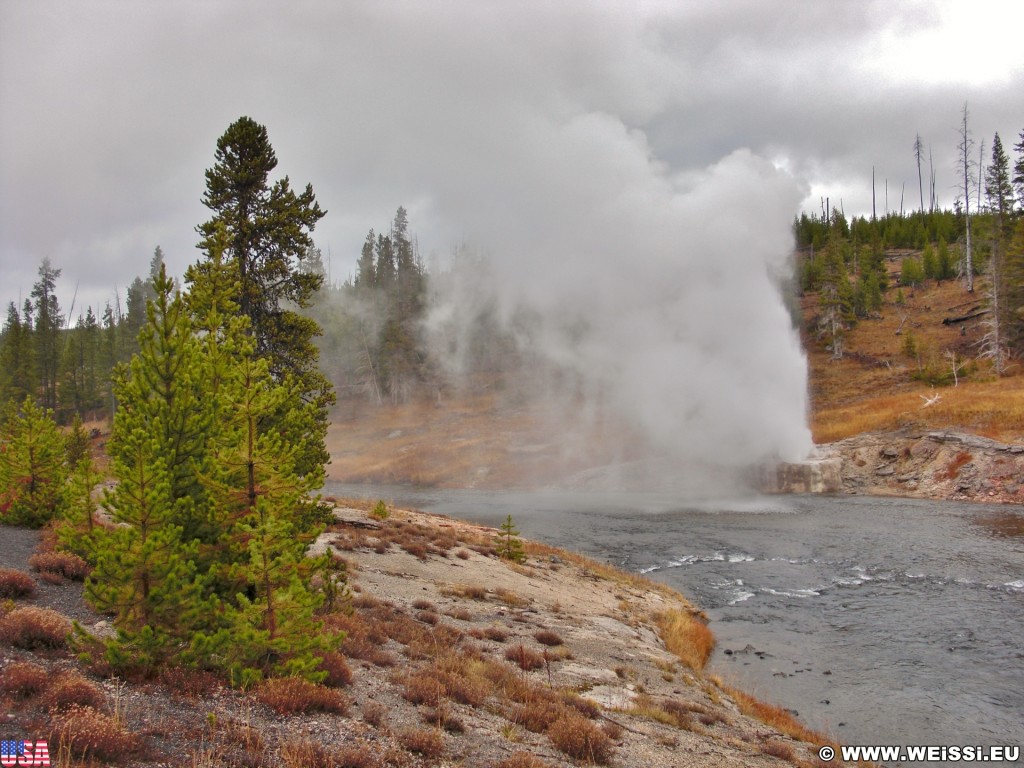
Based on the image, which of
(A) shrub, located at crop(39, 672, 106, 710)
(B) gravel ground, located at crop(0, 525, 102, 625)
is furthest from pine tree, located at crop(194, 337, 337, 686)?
(B) gravel ground, located at crop(0, 525, 102, 625)

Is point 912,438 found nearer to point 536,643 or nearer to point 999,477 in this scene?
point 999,477

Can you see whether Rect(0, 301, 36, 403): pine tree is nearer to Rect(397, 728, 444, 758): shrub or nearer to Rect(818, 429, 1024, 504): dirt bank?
Rect(397, 728, 444, 758): shrub

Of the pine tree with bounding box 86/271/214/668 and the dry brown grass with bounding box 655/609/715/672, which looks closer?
the pine tree with bounding box 86/271/214/668

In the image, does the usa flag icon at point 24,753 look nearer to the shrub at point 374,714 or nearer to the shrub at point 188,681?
the shrub at point 188,681

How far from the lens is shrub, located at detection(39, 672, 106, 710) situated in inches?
256

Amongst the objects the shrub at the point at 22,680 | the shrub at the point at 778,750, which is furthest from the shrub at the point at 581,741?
the shrub at the point at 22,680

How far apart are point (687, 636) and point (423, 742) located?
1236cm

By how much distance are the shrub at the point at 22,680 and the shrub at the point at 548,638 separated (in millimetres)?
10684

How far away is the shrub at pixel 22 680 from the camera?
669 centimetres

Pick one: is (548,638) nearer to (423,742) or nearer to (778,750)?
(778,750)

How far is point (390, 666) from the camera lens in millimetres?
11039

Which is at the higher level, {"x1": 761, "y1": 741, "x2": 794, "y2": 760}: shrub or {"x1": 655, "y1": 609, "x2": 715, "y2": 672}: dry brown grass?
{"x1": 761, "y1": 741, "x2": 794, "y2": 760}: shrub

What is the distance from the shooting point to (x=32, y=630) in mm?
8414

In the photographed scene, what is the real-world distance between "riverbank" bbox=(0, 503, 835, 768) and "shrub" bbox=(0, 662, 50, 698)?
0.03 m
